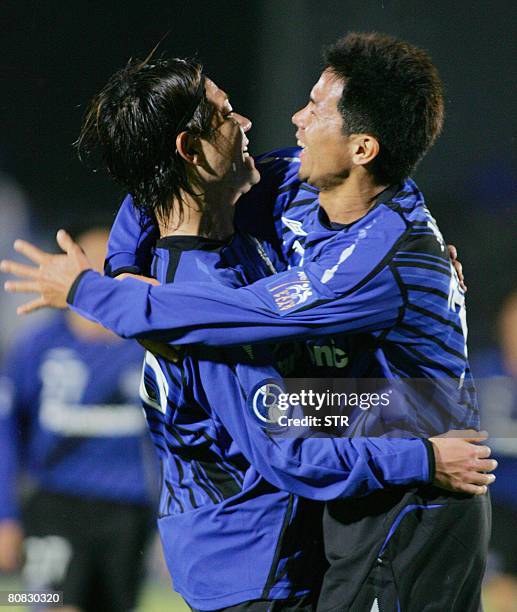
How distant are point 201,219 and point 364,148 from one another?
0.42 m

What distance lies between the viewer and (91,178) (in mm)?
3098

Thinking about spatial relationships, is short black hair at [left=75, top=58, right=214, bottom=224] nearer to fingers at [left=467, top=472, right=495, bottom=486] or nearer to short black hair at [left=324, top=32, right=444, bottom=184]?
short black hair at [left=324, top=32, right=444, bottom=184]

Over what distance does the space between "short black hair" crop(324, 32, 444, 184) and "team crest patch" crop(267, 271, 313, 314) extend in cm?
37

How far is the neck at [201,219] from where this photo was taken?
195 cm

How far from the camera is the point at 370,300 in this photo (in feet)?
5.96

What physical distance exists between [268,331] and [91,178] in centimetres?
153

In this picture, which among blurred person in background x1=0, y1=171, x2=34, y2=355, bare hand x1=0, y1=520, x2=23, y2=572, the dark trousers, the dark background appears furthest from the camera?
bare hand x1=0, y1=520, x2=23, y2=572

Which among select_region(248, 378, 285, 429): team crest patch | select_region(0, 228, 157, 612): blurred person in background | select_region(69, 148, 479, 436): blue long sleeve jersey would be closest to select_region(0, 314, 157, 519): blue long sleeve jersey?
select_region(0, 228, 157, 612): blurred person in background

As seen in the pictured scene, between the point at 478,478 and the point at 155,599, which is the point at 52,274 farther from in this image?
the point at 155,599

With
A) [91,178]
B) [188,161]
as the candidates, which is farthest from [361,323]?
[91,178]

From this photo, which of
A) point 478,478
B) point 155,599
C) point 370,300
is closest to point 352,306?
point 370,300

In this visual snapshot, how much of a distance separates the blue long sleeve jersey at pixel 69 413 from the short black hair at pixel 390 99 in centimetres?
142

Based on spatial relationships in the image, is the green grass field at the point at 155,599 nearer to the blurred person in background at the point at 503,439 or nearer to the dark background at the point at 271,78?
the blurred person in background at the point at 503,439

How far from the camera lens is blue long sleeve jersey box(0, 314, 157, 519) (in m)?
3.15
